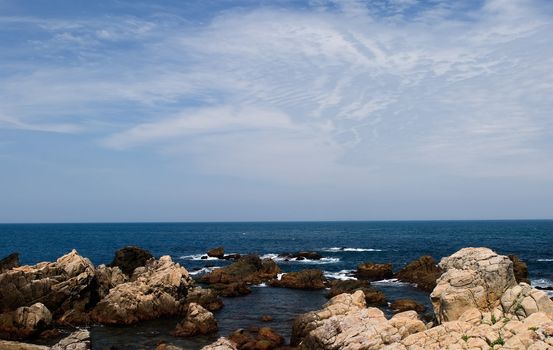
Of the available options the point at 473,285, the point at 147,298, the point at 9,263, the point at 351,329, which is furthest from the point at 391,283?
the point at 9,263

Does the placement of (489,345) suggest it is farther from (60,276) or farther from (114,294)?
(60,276)

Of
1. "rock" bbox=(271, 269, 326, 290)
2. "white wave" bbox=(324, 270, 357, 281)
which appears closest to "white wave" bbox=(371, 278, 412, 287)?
"white wave" bbox=(324, 270, 357, 281)

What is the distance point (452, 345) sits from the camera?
89.7ft

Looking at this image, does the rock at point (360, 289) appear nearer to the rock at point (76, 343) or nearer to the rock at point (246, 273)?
the rock at point (246, 273)

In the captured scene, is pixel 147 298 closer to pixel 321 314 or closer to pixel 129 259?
pixel 321 314

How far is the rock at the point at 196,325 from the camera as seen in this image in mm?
44781

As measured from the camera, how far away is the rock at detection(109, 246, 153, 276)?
240 ft

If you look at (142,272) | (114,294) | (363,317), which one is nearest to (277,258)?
(142,272)

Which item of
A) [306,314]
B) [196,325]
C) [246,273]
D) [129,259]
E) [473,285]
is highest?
[473,285]

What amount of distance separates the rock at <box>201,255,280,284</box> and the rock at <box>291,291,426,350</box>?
34.5 metres

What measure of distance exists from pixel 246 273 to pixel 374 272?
20671 millimetres

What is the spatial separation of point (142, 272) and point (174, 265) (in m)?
4.92

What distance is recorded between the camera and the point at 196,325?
4531 cm

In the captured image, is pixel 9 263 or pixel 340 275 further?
pixel 340 275
